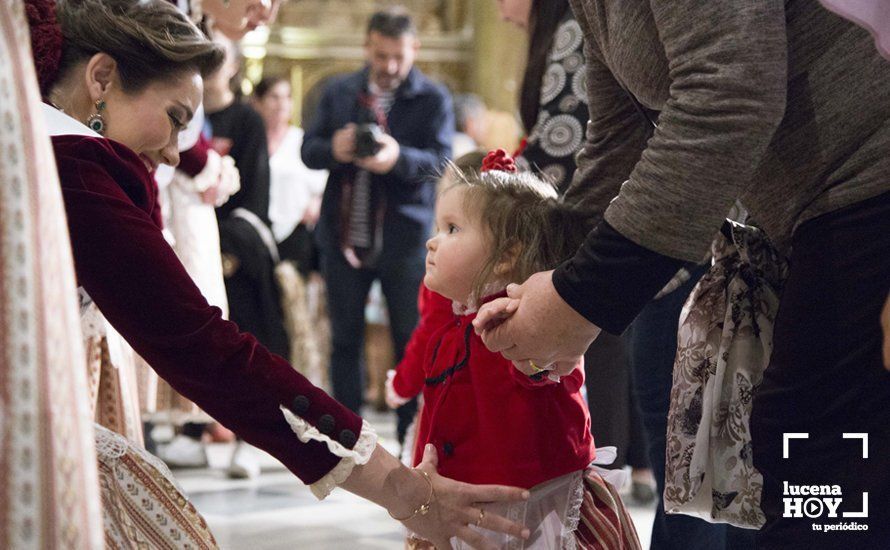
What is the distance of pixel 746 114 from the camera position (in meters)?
1.28

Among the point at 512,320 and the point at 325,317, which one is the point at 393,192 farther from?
the point at 512,320

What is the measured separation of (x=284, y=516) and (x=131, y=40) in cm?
227

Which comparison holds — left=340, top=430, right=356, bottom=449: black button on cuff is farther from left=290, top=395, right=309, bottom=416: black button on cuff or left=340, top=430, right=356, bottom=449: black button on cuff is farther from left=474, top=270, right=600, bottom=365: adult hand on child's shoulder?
left=474, top=270, right=600, bottom=365: adult hand on child's shoulder

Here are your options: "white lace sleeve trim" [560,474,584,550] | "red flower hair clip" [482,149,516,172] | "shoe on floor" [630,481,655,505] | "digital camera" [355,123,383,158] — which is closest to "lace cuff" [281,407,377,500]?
"white lace sleeve trim" [560,474,584,550]

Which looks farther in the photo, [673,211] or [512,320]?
[512,320]

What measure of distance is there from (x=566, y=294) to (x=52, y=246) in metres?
0.64

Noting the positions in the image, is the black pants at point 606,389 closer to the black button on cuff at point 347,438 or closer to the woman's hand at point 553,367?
the woman's hand at point 553,367

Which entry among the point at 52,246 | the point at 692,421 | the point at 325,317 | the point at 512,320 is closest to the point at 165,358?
the point at 512,320

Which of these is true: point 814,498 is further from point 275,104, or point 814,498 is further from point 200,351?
point 275,104

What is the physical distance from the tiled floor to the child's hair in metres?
1.50

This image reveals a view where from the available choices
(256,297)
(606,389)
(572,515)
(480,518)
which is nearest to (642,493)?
(606,389)

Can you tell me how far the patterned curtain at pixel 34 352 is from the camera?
2.92ft

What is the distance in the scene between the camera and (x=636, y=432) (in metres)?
4.26

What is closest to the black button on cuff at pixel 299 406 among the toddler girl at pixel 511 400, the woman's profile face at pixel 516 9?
the toddler girl at pixel 511 400
